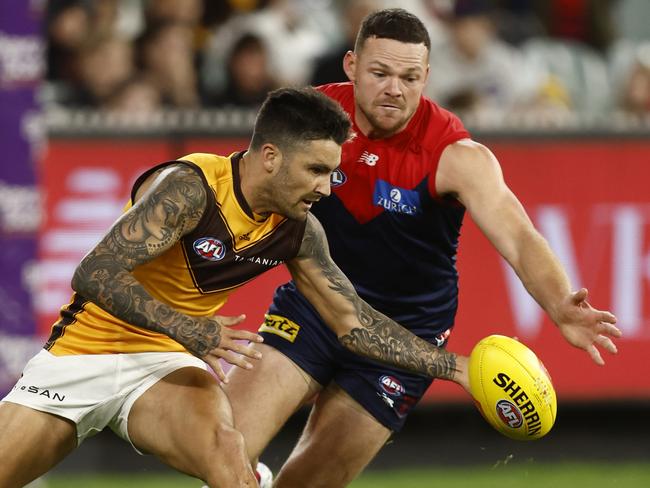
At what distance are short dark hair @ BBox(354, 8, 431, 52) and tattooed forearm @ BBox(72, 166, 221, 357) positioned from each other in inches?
59.4

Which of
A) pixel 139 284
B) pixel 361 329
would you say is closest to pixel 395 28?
pixel 361 329

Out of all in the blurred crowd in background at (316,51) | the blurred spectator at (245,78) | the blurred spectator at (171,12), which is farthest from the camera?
the blurred spectator at (171,12)

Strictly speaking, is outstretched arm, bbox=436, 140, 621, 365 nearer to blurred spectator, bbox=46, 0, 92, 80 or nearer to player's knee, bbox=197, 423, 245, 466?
player's knee, bbox=197, 423, 245, 466

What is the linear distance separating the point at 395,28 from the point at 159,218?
5.60 feet

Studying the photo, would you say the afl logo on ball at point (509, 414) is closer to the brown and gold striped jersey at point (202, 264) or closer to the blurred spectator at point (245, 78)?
the brown and gold striped jersey at point (202, 264)

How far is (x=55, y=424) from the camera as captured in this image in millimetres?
6145

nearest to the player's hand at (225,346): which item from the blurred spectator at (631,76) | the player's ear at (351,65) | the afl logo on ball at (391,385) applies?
the afl logo on ball at (391,385)

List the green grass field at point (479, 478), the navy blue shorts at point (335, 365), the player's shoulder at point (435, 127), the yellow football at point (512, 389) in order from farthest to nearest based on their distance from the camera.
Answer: the green grass field at point (479, 478), the navy blue shorts at point (335, 365), the player's shoulder at point (435, 127), the yellow football at point (512, 389)

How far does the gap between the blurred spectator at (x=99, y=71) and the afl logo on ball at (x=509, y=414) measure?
5355 mm

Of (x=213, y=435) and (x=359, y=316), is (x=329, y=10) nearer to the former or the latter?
(x=359, y=316)

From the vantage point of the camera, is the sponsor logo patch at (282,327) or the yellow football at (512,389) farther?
the sponsor logo patch at (282,327)

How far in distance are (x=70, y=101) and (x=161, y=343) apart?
15.8 ft

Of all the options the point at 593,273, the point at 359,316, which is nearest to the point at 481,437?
the point at 593,273

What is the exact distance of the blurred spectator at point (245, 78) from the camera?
10945 millimetres
